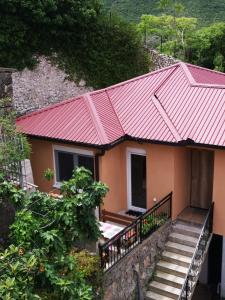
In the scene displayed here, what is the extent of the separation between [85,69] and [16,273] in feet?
56.7

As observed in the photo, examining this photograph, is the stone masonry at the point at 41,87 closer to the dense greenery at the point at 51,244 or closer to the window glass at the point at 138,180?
the window glass at the point at 138,180

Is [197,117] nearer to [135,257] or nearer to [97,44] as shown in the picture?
[135,257]

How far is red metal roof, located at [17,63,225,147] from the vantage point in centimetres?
1491

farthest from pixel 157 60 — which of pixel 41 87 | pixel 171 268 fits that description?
pixel 171 268

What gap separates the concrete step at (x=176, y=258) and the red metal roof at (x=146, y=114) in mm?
4050

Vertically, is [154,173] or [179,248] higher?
[154,173]

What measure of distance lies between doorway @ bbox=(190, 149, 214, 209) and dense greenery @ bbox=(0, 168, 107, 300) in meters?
6.33

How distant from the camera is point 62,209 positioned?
10094 mm

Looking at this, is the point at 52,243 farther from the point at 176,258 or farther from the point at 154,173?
the point at 154,173

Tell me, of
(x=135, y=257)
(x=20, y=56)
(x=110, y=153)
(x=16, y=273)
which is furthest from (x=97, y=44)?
(x=16, y=273)

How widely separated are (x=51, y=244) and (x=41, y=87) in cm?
1428

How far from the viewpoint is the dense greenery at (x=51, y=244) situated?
8242mm

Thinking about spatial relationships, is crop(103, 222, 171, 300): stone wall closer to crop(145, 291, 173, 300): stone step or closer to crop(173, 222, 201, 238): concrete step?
crop(145, 291, 173, 300): stone step

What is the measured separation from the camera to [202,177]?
16188 millimetres
